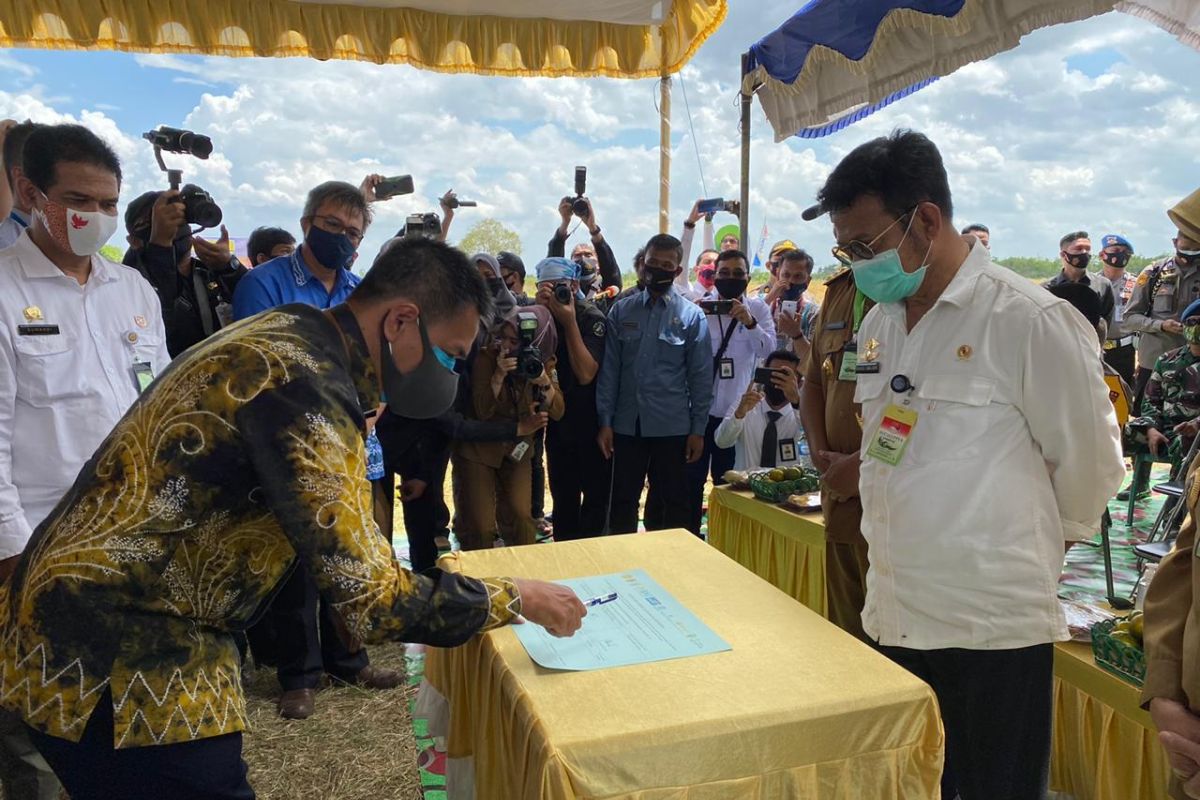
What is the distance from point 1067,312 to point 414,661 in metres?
2.73

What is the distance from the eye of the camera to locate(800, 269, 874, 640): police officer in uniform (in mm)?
2184

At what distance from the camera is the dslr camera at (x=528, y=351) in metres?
3.46

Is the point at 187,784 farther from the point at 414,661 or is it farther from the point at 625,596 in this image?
the point at 414,661

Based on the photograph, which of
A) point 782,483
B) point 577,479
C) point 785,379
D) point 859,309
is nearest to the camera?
point 859,309

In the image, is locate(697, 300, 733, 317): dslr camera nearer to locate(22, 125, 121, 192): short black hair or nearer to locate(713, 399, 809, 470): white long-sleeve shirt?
locate(713, 399, 809, 470): white long-sleeve shirt

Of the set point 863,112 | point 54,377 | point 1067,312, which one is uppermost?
point 863,112

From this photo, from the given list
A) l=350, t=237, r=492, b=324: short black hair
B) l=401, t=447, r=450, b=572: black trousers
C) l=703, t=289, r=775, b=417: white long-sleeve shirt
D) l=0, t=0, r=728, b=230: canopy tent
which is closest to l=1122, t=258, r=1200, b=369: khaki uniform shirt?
l=703, t=289, r=775, b=417: white long-sleeve shirt

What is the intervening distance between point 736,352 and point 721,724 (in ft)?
10.5

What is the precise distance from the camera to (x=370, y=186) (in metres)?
3.19

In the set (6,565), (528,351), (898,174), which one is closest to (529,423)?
(528,351)

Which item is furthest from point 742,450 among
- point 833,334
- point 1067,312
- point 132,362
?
point 132,362

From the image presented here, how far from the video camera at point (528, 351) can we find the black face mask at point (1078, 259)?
16.4 feet

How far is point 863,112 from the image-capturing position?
13.8ft

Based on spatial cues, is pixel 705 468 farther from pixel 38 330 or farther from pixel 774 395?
pixel 38 330
